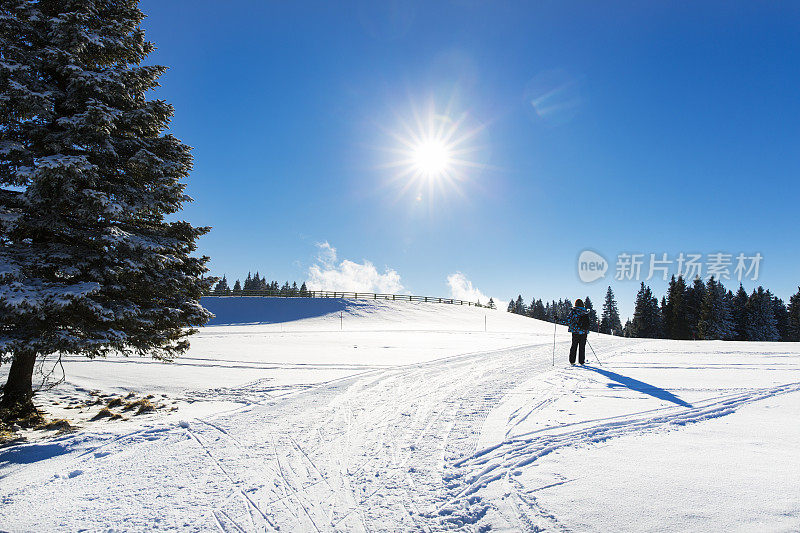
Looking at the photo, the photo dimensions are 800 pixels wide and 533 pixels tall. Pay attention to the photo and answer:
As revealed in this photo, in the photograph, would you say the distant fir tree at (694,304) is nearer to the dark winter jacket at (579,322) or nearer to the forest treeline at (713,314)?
the forest treeline at (713,314)

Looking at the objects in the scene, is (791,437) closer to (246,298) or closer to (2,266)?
(2,266)

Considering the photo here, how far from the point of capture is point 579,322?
36.7 ft

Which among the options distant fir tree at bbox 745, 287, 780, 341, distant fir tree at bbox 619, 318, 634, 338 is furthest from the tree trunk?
distant fir tree at bbox 619, 318, 634, 338

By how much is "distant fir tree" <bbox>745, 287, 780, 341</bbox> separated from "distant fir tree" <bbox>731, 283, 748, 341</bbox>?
0.43m

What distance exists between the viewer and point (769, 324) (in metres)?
50.1

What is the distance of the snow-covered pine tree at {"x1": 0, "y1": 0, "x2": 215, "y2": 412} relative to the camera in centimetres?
562

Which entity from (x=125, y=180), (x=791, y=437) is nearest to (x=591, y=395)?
(x=791, y=437)

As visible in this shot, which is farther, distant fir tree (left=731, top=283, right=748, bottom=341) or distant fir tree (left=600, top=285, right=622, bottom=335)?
distant fir tree (left=600, top=285, right=622, bottom=335)

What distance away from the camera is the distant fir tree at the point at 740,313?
51000mm

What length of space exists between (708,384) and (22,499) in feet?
35.6

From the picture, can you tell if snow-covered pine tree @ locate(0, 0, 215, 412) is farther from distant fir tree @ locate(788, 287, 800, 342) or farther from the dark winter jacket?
distant fir tree @ locate(788, 287, 800, 342)

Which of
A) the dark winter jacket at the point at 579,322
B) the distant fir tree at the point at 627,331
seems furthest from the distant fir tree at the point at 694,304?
the dark winter jacket at the point at 579,322

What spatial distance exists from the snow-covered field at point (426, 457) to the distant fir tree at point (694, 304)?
190ft

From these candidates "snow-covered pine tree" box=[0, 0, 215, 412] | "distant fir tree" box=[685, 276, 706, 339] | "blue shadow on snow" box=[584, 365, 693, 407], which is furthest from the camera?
"distant fir tree" box=[685, 276, 706, 339]
